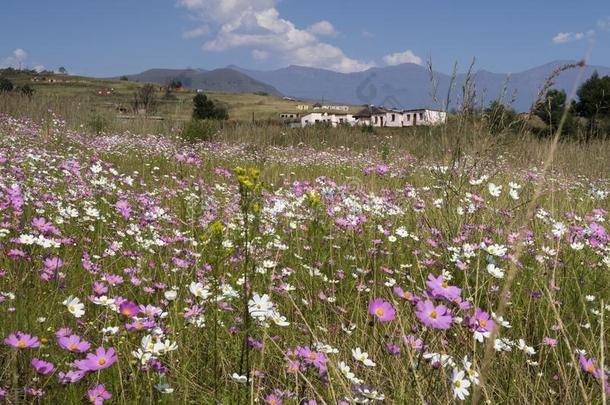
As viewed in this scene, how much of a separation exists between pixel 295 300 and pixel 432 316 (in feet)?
4.82

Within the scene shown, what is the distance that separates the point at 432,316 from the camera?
3.58 feet

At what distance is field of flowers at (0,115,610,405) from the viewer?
1.42 m

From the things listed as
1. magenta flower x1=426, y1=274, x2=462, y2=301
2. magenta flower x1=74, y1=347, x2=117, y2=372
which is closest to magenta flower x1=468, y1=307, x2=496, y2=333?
magenta flower x1=426, y1=274, x2=462, y2=301

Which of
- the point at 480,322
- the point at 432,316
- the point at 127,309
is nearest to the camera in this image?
the point at 432,316

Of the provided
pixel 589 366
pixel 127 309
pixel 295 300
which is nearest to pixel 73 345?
pixel 127 309

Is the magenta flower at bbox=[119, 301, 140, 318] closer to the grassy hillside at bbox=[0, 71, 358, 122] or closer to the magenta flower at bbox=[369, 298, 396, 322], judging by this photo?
the magenta flower at bbox=[369, 298, 396, 322]

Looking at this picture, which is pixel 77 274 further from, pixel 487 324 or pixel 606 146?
pixel 606 146

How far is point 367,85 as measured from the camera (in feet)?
17.8

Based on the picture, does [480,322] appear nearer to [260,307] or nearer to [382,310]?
[382,310]

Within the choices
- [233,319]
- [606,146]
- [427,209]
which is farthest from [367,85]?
[606,146]

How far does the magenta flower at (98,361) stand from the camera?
1.20 m

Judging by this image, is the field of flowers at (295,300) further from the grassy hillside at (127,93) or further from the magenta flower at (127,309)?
the grassy hillside at (127,93)

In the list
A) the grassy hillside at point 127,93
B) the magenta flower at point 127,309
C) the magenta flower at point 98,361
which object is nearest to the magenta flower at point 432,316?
the magenta flower at point 98,361

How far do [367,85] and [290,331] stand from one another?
12.5ft
